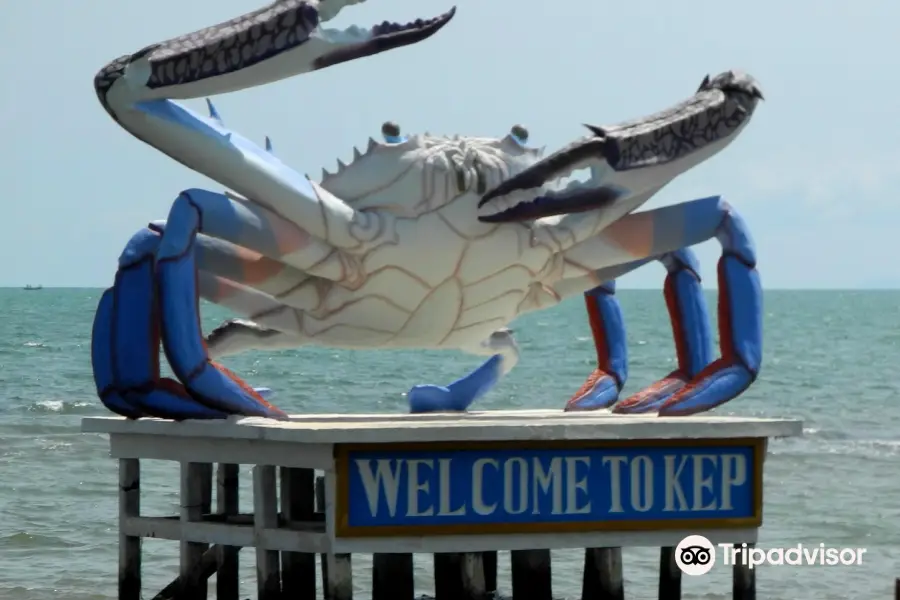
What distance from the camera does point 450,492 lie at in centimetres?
1139

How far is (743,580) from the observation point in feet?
40.2

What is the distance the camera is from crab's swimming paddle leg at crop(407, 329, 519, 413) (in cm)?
1411

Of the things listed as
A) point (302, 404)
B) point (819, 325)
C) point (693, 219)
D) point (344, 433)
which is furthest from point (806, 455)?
point (819, 325)

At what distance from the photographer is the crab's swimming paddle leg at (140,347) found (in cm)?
1173

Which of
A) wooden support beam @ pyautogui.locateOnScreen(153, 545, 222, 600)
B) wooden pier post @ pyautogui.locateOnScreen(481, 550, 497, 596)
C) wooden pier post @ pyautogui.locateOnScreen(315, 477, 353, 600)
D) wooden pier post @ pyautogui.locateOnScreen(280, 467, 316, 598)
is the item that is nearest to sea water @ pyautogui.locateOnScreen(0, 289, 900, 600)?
wooden pier post @ pyautogui.locateOnScreen(481, 550, 497, 596)

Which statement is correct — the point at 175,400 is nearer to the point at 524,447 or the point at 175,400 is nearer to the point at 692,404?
the point at 524,447

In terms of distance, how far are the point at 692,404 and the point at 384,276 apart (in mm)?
2011

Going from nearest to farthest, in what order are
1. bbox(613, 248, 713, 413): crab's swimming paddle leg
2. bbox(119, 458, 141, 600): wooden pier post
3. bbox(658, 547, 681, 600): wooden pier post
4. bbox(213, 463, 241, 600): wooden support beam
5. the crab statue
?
the crab statue < bbox(119, 458, 141, 600): wooden pier post < bbox(658, 547, 681, 600): wooden pier post < bbox(613, 248, 713, 413): crab's swimming paddle leg < bbox(213, 463, 241, 600): wooden support beam

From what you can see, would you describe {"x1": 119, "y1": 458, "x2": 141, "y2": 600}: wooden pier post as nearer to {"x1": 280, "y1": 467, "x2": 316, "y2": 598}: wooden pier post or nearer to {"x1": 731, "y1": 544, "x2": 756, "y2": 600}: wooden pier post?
{"x1": 280, "y1": 467, "x2": 316, "y2": 598}: wooden pier post

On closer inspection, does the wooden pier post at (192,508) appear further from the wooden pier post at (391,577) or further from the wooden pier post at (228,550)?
the wooden pier post at (391,577)

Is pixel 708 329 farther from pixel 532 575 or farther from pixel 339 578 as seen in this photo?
pixel 339 578

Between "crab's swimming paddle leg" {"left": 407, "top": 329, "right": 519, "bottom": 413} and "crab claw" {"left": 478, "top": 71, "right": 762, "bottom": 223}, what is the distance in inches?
87.3

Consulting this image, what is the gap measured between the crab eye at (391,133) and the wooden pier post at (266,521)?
214cm

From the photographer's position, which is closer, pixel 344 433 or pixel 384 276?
pixel 344 433
